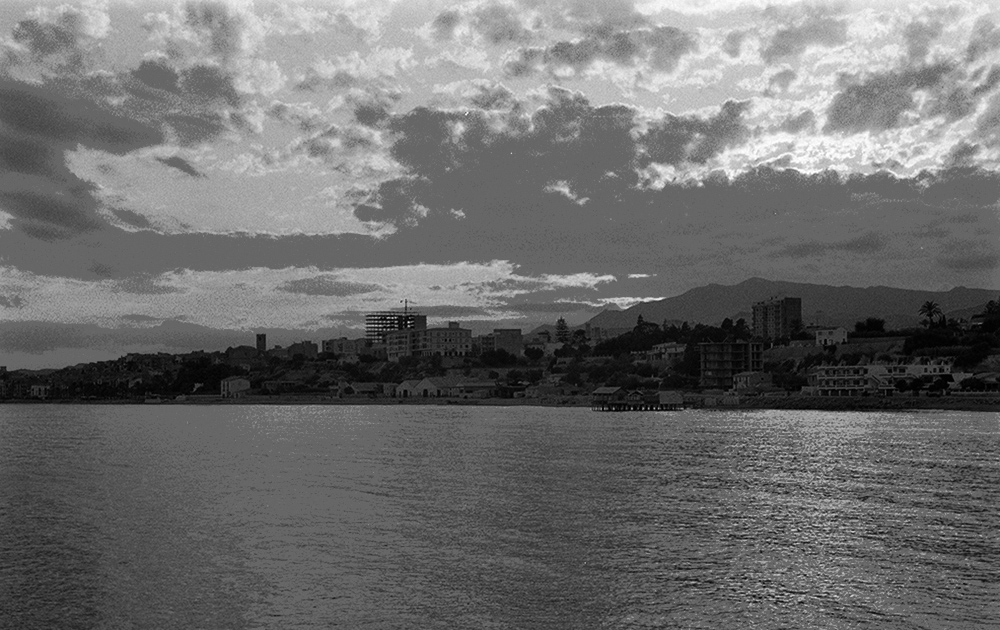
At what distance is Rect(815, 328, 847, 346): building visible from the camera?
176337 millimetres

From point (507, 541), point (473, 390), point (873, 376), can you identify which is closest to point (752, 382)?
point (873, 376)

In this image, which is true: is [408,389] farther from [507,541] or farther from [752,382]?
[507,541]

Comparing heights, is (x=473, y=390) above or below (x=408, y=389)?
below

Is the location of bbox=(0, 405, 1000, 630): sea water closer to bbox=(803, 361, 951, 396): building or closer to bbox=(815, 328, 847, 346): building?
bbox=(803, 361, 951, 396): building

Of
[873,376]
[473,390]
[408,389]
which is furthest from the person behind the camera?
[408,389]

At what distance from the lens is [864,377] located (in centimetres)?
12950

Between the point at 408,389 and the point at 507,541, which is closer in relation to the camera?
the point at 507,541

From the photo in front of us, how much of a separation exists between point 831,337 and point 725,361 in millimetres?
28749

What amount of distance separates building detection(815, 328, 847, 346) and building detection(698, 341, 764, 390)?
760 inches

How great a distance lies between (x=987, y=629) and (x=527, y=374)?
586 feet

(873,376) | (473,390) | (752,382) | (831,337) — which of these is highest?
(831,337)

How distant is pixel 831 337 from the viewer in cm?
17812

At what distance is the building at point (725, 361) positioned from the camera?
161 meters

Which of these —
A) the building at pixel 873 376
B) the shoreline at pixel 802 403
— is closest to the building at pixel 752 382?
the shoreline at pixel 802 403
